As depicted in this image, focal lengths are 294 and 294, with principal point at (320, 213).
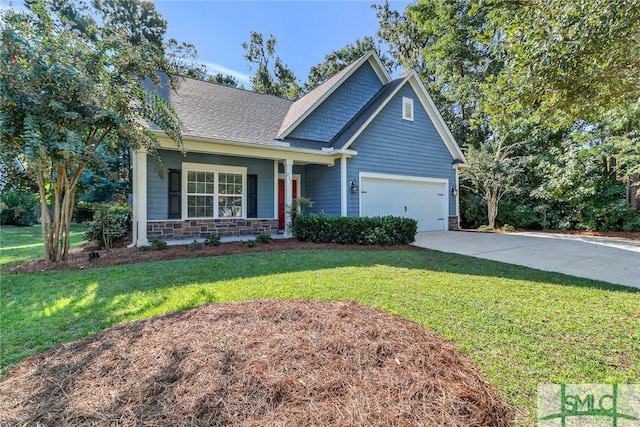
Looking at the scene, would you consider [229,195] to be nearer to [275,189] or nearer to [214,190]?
[214,190]

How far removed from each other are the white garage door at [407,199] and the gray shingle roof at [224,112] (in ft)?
12.7

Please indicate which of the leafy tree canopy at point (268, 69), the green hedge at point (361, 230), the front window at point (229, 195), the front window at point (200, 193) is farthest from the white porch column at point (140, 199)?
the leafy tree canopy at point (268, 69)

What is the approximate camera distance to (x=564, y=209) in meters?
12.6

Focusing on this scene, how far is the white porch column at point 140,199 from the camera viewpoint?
25.0 feet

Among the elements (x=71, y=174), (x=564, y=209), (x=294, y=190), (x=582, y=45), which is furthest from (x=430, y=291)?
(x=564, y=209)

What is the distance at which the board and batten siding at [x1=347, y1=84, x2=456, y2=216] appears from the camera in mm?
10391

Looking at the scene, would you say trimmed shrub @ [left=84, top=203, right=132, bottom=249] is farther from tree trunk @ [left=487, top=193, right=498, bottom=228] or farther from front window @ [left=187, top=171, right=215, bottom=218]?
tree trunk @ [left=487, top=193, right=498, bottom=228]

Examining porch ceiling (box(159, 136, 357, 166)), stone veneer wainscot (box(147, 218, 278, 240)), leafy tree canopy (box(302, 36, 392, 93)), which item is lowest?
stone veneer wainscot (box(147, 218, 278, 240))

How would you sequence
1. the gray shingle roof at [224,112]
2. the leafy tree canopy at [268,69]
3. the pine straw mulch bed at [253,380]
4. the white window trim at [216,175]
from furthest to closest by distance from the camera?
the leafy tree canopy at [268,69] → the white window trim at [216,175] → the gray shingle roof at [224,112] → the pine straw mulch bed at [253,380]

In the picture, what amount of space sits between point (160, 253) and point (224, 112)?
18.9ft

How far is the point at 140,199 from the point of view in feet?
25.2

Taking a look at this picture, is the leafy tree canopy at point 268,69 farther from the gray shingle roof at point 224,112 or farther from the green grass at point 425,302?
the green grass at point 425,302

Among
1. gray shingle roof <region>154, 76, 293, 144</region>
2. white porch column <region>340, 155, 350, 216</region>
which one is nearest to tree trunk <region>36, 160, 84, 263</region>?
gray shingle roof <region>154, 76, 293, 144</region>

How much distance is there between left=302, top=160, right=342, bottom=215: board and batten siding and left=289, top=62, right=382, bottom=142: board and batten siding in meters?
1.31
